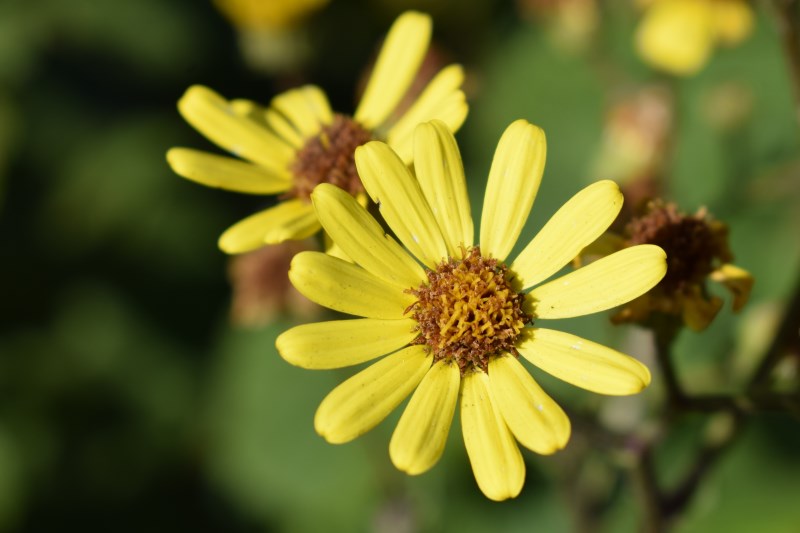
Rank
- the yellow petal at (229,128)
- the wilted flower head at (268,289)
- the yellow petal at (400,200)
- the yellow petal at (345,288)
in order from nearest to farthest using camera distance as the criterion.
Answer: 1. the yellow petal at (345,288)
2. the yellow petal at (400,200)
3. the yellow petal at (229,128)
4. the wilted flower head at (268,289)

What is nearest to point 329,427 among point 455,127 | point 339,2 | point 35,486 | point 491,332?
point 491,332

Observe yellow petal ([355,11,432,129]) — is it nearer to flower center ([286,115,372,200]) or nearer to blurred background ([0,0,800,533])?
flower center ([286,115,372,200])

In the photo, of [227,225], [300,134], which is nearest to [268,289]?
[300,134]

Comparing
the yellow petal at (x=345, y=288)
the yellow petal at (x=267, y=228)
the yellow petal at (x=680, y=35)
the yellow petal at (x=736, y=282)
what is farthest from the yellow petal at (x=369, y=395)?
the yellow petal at (x=680, y=35)

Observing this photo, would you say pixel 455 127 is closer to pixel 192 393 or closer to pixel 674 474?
pixel 674 474

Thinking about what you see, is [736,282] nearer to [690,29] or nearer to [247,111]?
[247,111]

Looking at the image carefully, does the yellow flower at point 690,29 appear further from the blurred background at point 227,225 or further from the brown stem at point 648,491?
the brown stem at point 648,491
